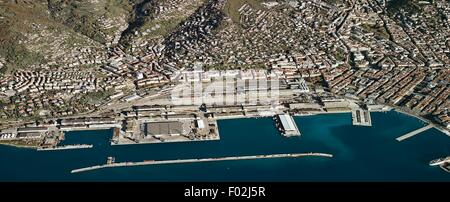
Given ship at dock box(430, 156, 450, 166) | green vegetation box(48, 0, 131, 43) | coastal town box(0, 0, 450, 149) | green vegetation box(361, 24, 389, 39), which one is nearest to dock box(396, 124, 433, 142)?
coastal town box(0, 0, 450, 149)

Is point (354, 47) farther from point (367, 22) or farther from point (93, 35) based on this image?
point (93, 35)

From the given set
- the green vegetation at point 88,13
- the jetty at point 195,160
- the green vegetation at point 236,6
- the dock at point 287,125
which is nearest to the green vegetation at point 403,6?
the green vegetation at point 236,6

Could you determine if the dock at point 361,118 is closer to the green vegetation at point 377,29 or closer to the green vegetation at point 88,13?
the green vegetation at point 377,29

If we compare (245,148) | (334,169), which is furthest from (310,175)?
(245,148)

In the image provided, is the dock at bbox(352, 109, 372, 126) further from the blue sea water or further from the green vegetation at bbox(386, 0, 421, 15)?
the green vegetation at bbox(386, 0, 421, 15)

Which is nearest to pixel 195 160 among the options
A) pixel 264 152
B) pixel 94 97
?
pixel 264 152
